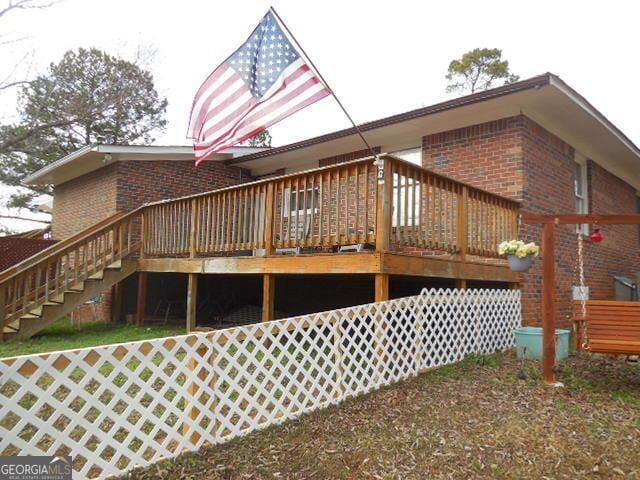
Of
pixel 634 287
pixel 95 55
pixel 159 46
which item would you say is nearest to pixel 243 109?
pixel 634 287

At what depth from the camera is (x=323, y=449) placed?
330 cm

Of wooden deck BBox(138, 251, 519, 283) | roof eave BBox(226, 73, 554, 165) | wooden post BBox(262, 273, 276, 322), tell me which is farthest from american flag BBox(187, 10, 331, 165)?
roof eave BBox(226, 73, 554, 165)

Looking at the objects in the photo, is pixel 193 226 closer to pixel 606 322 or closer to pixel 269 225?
pixel 269 225

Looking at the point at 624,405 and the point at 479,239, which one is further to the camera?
the point at 479,239

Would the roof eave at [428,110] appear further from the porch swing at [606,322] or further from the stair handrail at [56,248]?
the stair handrail at [56,248]

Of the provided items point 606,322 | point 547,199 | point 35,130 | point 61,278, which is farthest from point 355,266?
point 35,130

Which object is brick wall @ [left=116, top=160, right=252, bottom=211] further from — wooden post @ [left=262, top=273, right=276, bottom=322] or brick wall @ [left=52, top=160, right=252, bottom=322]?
wooden post @ [left=262, top=273, right=276, bottom=322]

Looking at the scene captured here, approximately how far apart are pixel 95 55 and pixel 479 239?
23277 millimetres

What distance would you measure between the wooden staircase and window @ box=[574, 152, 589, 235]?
901cm

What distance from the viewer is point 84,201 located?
11.5m

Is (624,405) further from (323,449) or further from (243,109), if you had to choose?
(243,109)

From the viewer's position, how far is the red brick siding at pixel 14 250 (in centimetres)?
974

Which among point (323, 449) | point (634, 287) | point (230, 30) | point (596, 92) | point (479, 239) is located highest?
point (596, 92)

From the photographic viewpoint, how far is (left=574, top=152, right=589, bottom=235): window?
31.2ft
